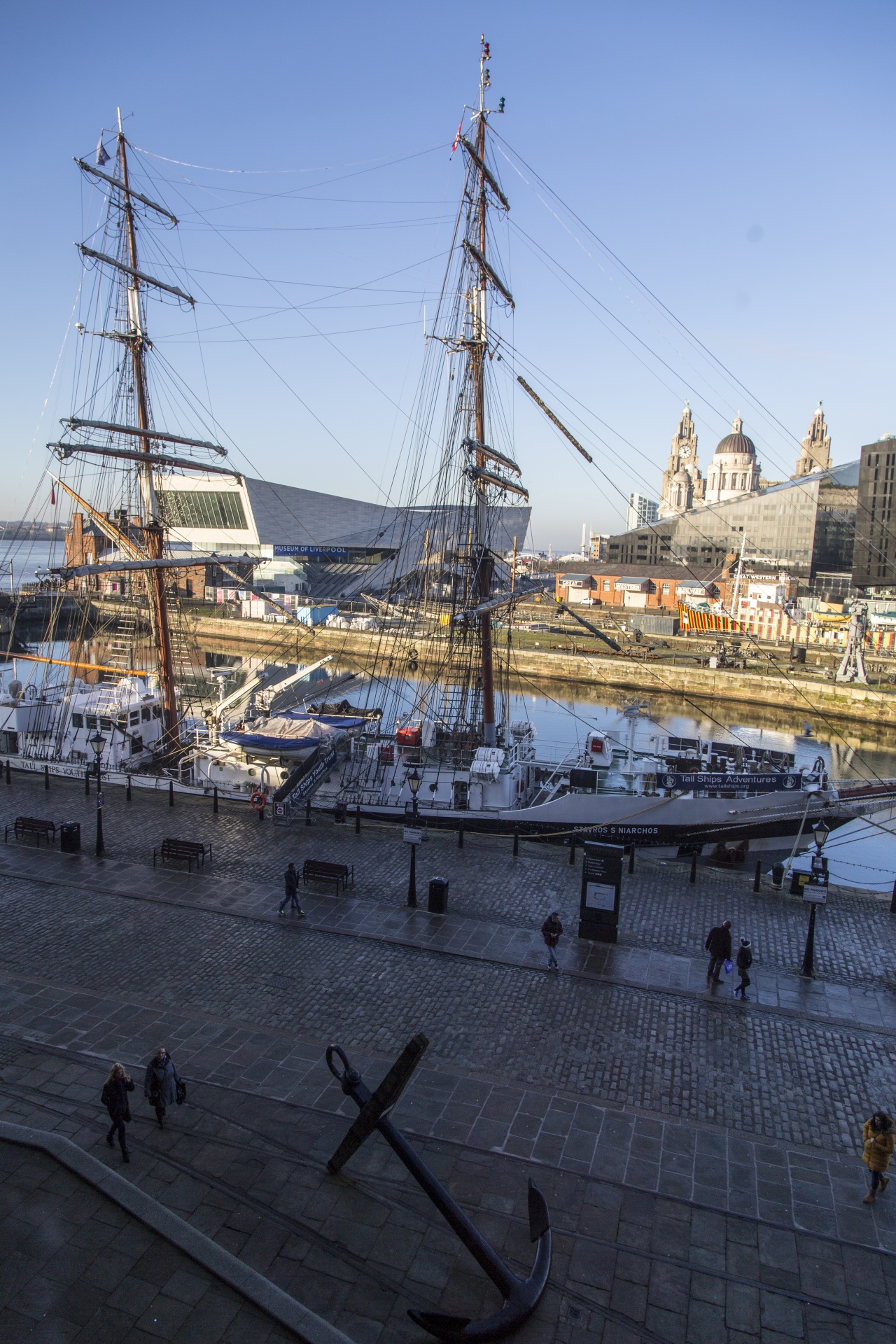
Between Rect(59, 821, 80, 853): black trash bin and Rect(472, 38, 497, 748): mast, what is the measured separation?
464 inches

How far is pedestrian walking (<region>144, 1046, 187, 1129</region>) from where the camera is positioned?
847 cm

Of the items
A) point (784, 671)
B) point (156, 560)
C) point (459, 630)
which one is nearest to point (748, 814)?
point (459, 630)

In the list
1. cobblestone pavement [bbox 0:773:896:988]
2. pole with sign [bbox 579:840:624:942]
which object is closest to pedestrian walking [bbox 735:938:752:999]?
cobblestone pavement [bbox 0:773:896:988]

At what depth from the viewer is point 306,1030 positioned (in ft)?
35.3

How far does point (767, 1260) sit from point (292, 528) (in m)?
84.2

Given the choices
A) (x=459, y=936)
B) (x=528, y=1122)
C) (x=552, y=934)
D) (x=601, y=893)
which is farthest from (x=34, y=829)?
(x=528, y=1122)

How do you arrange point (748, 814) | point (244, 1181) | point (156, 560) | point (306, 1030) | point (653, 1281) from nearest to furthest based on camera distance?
1. point (653, 1281)
2. point (244, 1181)
3. point (306, 1030)
4. point (748, 814)
5. point (156, 560)

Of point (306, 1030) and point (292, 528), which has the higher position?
point (292, 528)

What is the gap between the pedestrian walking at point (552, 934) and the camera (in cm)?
1246

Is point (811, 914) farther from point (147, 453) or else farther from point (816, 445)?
point (816, 445)

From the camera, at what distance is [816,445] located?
506ft

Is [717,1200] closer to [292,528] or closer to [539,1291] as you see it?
[539,1291]

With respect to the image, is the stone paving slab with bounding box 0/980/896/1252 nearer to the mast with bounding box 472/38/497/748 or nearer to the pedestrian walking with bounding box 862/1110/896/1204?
the pedestrian walking with bounding box 862/1110/896/1204

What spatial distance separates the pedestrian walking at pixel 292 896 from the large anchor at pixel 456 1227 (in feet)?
23.2
